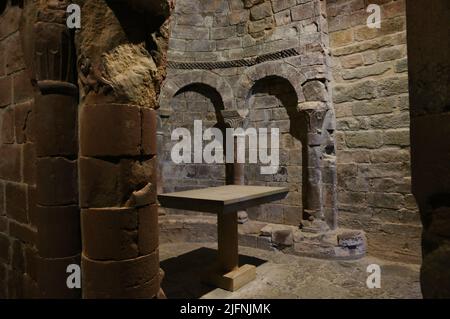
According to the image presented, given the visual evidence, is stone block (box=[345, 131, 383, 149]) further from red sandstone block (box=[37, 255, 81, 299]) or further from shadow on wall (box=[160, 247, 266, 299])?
red sandstone block (box=[37, 255, 81, 299])

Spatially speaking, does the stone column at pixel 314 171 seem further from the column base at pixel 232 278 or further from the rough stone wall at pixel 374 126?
the column base at pixel 232 278

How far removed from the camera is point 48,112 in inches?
72.9

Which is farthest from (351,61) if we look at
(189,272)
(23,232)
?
(23,232)

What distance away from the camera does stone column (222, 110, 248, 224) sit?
18.3ft

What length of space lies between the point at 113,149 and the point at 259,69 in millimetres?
4157

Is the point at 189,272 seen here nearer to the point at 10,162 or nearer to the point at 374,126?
the point at 10,162

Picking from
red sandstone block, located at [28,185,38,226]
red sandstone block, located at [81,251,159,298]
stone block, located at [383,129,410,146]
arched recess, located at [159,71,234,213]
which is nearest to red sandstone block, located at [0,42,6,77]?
red sandstone block, located at [28,185,38,226]

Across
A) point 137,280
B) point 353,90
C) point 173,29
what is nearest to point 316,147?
point 353,90

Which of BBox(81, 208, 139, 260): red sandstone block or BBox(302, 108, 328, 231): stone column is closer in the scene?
BBox(81, 208, 139, 260): red sandstone block

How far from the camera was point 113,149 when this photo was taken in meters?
1.72

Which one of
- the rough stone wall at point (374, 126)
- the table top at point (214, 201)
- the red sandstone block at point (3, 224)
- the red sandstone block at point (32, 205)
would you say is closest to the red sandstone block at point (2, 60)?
the red sandstone block at point (32, 205)

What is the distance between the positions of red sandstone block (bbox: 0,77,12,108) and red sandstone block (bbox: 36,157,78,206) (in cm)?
84

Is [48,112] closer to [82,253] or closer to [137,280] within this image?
[82,253]

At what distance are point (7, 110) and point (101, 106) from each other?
1174 millimetres
